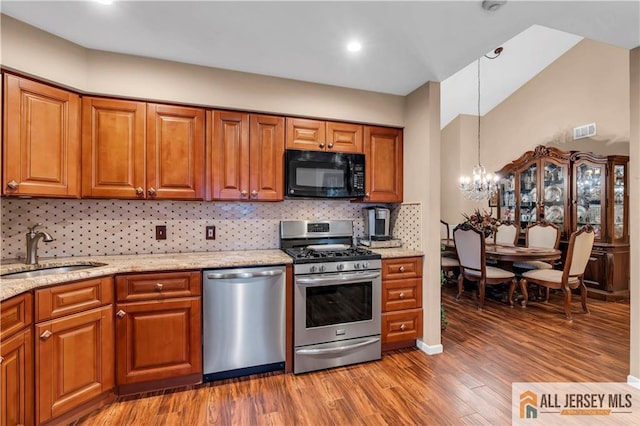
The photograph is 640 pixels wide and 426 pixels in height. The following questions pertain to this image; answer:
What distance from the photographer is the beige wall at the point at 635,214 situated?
2.12m

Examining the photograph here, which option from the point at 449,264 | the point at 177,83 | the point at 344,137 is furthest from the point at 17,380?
the point at 449,264

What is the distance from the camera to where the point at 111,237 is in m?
2.53

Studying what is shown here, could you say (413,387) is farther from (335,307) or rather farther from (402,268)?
(402,268)

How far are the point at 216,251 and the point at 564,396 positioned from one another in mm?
2794

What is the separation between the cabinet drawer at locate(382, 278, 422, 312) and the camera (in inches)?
106

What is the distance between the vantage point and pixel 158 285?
2.10 metres

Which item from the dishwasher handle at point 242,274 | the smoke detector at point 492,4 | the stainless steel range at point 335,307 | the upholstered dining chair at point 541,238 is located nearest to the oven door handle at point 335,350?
the stainless steel range at point 335,307

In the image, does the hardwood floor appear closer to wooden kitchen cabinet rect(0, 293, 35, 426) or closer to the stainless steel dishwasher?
the stainless steel dishwasher

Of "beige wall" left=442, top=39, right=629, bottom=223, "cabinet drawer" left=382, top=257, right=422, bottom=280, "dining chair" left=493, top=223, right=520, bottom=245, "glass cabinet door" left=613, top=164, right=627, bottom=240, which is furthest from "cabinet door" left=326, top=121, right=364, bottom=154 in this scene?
"beige wall" left=442, top=39, right=629, bottom=223

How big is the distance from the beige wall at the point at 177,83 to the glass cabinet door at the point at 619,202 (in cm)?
354

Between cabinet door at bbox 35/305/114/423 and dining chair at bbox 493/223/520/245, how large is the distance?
520 centimetres

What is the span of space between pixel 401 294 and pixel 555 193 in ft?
12.5

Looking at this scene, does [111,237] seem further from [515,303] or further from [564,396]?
[515,303]

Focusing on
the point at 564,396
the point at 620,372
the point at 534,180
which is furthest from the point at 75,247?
the point at 534,180
